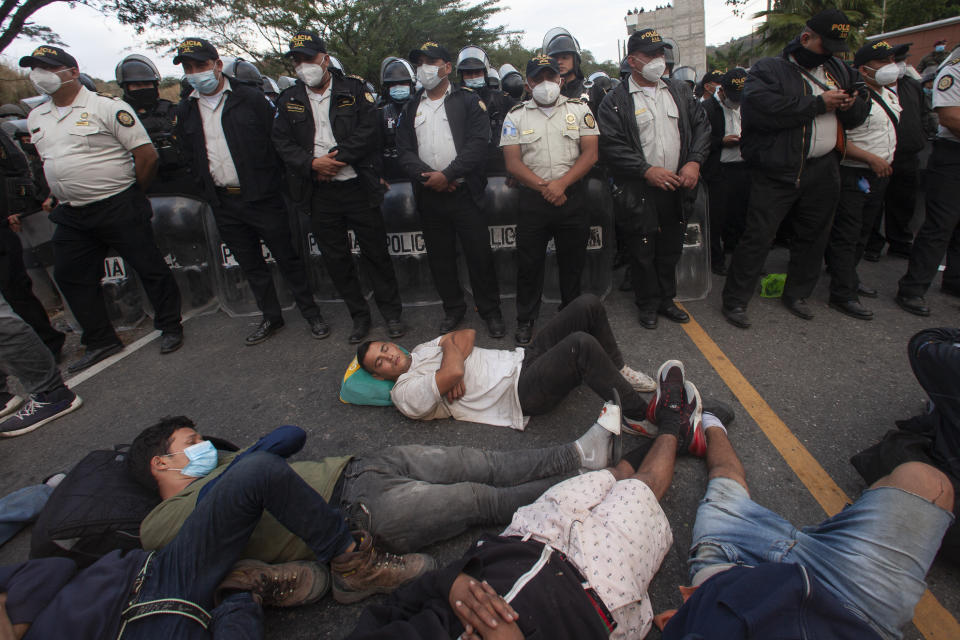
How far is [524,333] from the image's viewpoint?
3.85 m

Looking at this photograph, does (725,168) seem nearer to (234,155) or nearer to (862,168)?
(862,168)

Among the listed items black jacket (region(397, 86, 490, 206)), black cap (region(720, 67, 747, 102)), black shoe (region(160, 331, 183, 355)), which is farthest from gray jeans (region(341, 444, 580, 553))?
black cap (region(720, 67, 747, 102))

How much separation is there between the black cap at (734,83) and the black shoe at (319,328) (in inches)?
185

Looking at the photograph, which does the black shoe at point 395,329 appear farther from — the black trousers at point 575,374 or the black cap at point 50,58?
the black cap at point 50,58

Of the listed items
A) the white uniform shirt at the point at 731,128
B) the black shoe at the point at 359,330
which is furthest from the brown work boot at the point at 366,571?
the white uniform shirt at the point at 731,128

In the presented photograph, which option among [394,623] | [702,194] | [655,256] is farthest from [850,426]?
[394,623]

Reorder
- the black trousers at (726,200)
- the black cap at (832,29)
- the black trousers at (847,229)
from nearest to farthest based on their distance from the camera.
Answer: the black cap at (832,29)
the black trousers at (847,229)
the black trousers at (726,200)

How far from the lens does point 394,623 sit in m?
1.45

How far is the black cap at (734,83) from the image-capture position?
4.82 m

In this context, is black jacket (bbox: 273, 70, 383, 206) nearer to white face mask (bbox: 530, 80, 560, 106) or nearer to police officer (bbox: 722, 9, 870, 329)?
white face mask (bbox: 530, 80, 560, 106)

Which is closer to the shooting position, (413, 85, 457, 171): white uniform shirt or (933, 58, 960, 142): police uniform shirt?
(933, 58, 960, 142): police uniform shirt

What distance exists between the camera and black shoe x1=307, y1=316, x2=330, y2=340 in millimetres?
4230

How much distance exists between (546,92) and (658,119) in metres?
0.90

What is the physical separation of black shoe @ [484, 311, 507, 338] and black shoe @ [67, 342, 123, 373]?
3367 mm
